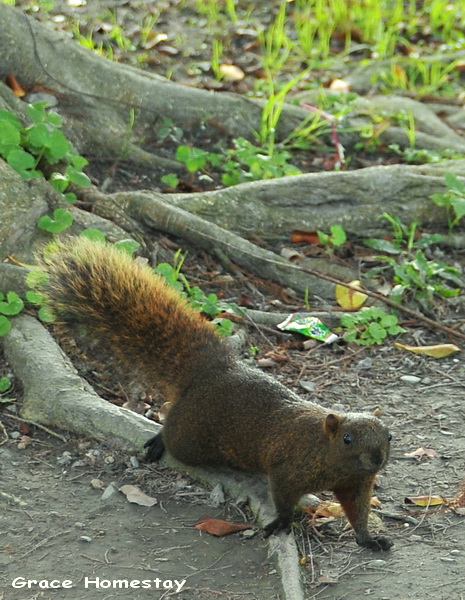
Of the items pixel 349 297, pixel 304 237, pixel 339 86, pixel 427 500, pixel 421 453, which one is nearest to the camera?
pixel 427 500

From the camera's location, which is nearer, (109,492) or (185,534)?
(185,534)

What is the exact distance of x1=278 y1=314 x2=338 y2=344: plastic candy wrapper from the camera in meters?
4.65

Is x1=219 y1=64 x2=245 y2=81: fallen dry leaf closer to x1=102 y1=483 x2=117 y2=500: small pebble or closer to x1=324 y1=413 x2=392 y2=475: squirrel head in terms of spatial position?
x1=102 y1=483 x2=117 y2=500: small pebble

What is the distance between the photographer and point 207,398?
354cm

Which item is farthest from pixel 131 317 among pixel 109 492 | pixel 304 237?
pixel 304 237

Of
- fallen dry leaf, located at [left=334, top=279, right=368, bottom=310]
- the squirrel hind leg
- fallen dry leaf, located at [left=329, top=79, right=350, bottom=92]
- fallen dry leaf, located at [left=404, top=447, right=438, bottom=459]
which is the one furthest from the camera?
fallen dry leaf, located at [left=329, top=79, right=350, bottom=92]

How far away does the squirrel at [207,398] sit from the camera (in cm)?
321

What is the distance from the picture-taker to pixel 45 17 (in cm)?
723

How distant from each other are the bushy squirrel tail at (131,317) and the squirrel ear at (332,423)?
62 centimetres

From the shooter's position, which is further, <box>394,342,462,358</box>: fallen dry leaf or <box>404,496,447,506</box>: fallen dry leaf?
<box>394,342,462,358</box>: fallen dry leaf

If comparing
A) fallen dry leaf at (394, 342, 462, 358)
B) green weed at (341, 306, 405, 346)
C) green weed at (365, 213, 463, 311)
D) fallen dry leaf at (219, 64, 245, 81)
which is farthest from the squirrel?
fallen dry leaf at (219, 64, 245, 81)

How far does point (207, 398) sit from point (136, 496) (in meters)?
0.44

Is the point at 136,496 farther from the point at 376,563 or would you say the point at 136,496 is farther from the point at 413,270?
the point at 413,270

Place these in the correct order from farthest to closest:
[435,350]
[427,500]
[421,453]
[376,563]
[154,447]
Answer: [435,350]
[421,453]
[154,447]
[427,500]
[376,563]
